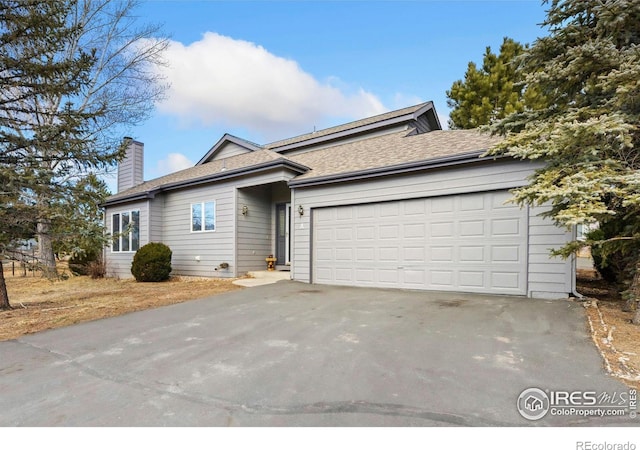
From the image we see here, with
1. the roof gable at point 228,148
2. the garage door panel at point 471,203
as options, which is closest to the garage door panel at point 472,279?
the garage door panel at point 471,203

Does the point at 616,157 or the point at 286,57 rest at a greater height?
the point at 286,57

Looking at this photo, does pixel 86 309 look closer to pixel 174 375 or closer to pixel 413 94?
pixel 174 375

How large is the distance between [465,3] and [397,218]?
5.56m

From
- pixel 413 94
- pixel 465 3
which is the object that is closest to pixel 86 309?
pixel 465 3

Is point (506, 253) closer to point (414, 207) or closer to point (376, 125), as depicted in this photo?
point (414, 207)

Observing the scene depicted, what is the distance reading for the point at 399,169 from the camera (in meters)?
8.07

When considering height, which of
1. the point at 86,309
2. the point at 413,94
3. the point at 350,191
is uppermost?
the point at 413,94

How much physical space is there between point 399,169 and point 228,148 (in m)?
10.9

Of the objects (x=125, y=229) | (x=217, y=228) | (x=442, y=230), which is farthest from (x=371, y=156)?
(x=125, y=229)

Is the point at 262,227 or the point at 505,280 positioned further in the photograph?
the point at 262,227

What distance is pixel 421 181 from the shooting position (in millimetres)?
7977

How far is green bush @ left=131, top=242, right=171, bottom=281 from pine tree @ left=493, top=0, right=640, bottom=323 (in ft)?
35.1

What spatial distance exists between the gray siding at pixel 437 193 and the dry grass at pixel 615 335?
2.66 feet

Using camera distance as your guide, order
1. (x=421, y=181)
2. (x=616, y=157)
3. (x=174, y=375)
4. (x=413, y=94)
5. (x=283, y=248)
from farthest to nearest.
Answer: (x=413, y=94), (x=283, y=248), (x=421, y=181), (x=616, y=157), (x=174, y=375)
